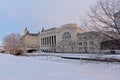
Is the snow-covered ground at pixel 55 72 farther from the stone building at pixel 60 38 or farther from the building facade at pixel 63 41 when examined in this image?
the stone building at pixel 60 38

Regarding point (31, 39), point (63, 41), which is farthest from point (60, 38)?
point (31, 39)

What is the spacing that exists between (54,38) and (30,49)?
24.2 meters

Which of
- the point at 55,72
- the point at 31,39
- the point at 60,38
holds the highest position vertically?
the point at 31,39

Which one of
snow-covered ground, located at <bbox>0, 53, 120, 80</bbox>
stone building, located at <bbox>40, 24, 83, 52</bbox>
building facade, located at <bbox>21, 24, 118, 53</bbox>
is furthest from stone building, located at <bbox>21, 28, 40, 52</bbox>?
snow-covered ground, located at <bbox>0, 53, 120, 80</bbox>

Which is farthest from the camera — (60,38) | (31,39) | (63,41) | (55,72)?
(31,39)

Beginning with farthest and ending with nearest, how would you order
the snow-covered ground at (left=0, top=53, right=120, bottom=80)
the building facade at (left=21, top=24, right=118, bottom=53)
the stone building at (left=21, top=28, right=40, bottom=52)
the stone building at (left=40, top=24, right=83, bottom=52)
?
1. the stone building at (left=21, top=28, right=40, bottom=52)
2. the stone building at (left=40, top=24, right=83, bottom=52)
3. the building facade at (left=21, top=24, right=118, bottom=53)
4. the snow-covered ground at (left=0, top=53, right=120, bottom=80)

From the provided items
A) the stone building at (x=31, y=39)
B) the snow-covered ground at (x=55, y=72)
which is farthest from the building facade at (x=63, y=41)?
the snow-covered ground at (x=55, y=72)

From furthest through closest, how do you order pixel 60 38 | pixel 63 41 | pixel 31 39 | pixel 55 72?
1. pixel 31 39
2. pixel 60 38
3. pixel 63 41
4. pixel 55 72

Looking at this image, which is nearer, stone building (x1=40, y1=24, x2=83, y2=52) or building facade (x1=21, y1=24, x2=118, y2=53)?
building facade (x1=21, y1=24, x2=118, y2=53)

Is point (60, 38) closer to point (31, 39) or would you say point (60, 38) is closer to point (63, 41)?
point (63, 41)

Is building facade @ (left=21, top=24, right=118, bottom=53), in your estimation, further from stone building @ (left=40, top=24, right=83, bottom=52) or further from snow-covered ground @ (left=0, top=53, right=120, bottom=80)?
snow-covered ground @ (left=0, top=53, right=120, bottom=80)

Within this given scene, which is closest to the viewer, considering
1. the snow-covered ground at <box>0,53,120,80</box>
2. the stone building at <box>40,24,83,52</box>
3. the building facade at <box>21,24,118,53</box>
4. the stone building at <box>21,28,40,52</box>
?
the snow-covered ground at <box>0,53,120,80</box>

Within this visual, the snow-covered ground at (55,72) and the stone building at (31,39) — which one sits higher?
the stone building at (31,39)

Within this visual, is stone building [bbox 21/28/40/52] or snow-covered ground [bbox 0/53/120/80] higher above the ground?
stone building [bbox 21/28/40/52]
